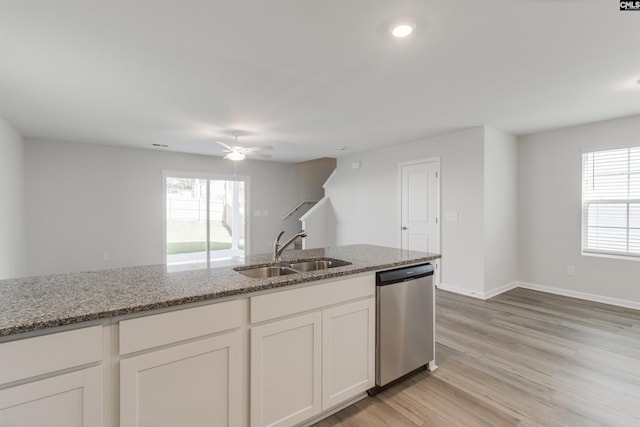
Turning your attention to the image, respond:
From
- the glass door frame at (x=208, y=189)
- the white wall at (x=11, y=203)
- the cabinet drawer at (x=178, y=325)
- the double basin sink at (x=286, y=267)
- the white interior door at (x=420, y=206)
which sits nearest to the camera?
the cabinet drawer at (x=178, y=325)

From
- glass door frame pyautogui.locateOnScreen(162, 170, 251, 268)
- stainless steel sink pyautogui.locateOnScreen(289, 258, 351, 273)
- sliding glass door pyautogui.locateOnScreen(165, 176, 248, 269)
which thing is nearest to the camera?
stainless steel sink pyautogui.locateOnScreen(289, 258, 351, 273)

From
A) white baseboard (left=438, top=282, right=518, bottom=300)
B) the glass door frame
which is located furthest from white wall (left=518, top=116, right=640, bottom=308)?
the glass door frame

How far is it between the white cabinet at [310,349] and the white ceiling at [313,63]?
1.64m

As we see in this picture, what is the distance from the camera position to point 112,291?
1.36m

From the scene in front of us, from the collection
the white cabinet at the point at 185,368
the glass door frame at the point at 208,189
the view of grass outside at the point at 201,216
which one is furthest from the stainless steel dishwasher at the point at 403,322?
the view of grass outside at the point at 201,216

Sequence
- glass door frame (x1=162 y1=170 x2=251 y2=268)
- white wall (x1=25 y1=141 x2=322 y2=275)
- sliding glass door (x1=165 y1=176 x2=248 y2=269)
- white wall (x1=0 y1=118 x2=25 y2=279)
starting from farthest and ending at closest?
sliding glass door (x1=165 y1=176 x2=248 y2=269)
glass door frame (x1=162 y1=170 x2=251 y2=268)
white wall (x1=25 y1=141 x2=322 y2=275)
white wall (x1=0 y1=118 x2=25 y2=279)

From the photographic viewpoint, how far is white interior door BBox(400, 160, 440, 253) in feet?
15.7

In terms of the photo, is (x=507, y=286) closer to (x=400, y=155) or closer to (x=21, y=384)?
(x=400, y=155)

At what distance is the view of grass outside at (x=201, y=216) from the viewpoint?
6.26 meters

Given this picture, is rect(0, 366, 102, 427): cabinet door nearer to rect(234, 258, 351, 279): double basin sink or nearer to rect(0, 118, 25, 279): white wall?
rect(234, 258, 351, 279): double basin sink

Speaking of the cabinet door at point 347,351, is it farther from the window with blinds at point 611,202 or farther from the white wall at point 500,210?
the window with blinds at point 611,202

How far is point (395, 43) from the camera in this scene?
2045 mm

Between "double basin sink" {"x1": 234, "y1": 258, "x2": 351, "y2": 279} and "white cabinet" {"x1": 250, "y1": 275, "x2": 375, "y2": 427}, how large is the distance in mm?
334

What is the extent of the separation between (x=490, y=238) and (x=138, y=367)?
4.45 metres
